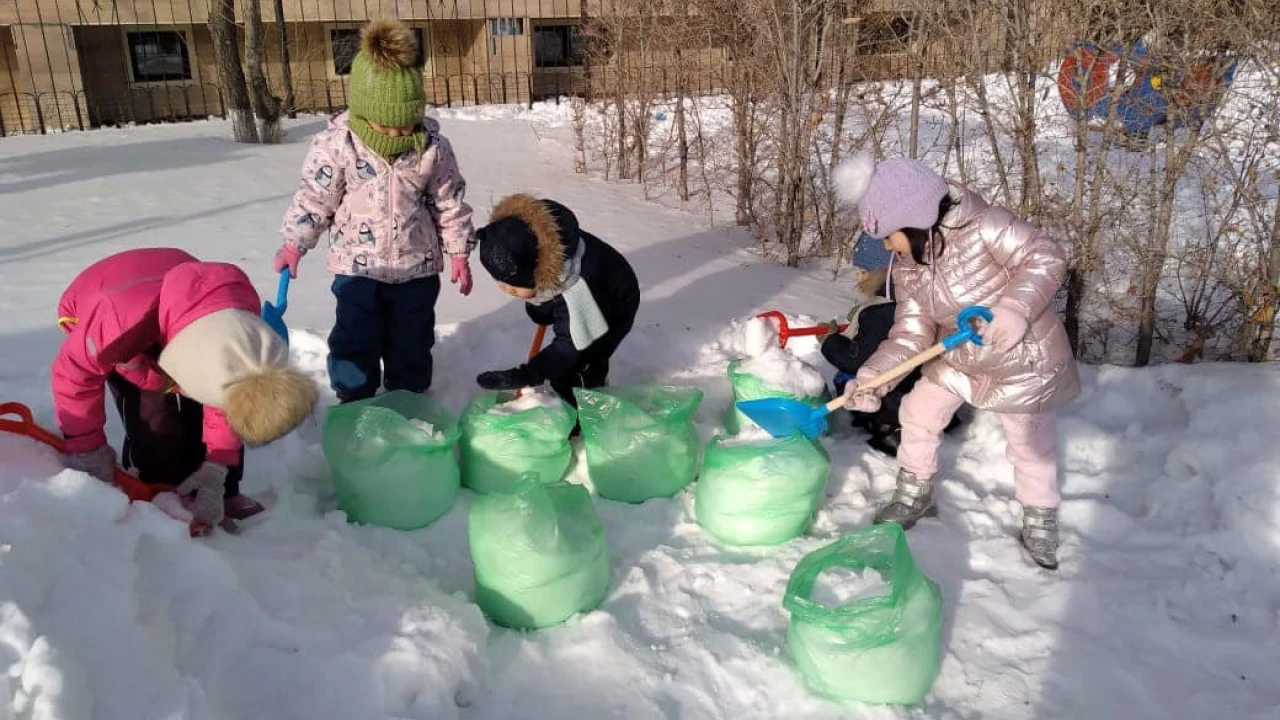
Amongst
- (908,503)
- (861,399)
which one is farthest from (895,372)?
(908,503)

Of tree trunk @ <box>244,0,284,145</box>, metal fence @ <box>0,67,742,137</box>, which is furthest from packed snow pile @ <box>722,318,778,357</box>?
metal fence @ <box>0,67,742,137</box>

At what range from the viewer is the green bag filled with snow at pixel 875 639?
1.99 metres

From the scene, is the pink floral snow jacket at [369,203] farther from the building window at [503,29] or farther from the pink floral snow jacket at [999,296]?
the building window at [503,29]

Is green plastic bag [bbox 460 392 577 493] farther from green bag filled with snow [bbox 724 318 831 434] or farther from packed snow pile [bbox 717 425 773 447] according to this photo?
green bag filled with snow [bbox 724 318 831 434]

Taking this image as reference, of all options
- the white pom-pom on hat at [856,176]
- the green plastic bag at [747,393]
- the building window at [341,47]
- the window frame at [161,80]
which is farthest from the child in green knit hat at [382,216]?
the window frame at [161,80]

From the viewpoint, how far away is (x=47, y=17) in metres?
13.2

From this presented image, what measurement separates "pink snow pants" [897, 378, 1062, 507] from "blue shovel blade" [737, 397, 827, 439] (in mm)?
305

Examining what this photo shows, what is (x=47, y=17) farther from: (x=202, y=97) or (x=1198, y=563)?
(x=1198, y=563)

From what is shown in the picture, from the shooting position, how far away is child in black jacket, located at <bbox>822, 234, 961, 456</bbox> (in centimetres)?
323

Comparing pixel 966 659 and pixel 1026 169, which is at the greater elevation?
pixel 1026 169

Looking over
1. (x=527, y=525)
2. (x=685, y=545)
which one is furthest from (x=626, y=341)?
(x=527, y=525)

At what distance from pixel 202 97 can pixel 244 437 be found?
1595 centimetres

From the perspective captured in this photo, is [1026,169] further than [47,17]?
No

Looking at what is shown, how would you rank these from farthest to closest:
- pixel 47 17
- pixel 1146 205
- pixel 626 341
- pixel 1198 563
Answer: pixel 47 17, pixel 626 341, pixel 1146 205, pixel 1198 563
